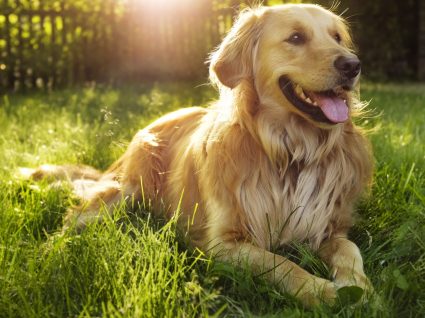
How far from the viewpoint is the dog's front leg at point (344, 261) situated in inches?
93.7

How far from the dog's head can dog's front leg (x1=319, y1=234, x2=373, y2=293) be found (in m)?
0.57

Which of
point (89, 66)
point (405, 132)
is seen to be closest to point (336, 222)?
point (405, 132)

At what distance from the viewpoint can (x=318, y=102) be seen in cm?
286

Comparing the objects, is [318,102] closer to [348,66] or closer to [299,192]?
[348,66]

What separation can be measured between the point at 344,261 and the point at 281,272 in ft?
0.97

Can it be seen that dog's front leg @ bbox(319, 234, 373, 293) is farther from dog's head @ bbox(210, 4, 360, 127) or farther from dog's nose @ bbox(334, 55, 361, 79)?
dog's nose @ bbox(334, 55, 361, 79)

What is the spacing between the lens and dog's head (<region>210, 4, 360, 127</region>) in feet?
9.12

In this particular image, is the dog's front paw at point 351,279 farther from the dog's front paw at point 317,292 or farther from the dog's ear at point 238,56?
the dog's ear at point 238,56

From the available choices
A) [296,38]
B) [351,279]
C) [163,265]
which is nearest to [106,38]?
[296,38]

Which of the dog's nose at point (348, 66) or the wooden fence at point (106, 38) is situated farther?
the wooden fence at point (106, 38)

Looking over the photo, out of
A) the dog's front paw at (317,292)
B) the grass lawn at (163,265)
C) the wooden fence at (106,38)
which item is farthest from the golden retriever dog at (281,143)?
the wooden fence at (106,38)

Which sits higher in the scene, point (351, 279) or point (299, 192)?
point (299, 192)

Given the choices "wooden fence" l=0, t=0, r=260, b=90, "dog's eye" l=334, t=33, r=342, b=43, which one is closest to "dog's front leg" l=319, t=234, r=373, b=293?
"dog's eye" l=334, t=33, r=342, b=43

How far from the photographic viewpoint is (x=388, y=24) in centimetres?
1090
